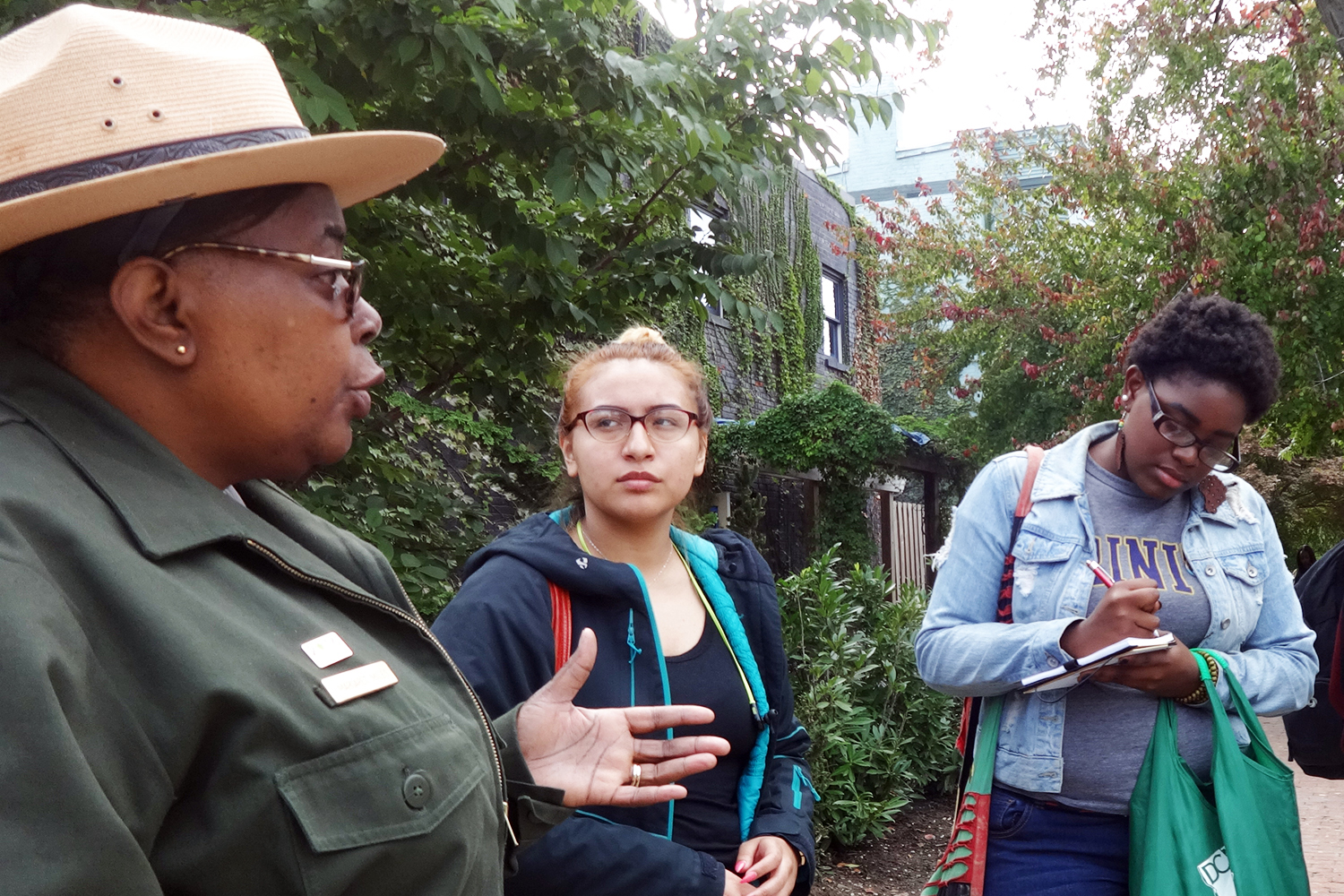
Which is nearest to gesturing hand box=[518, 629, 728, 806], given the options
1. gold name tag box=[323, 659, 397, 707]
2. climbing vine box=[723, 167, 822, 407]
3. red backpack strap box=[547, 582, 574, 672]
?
red backpack strap box=[547, 582, 574, 672]

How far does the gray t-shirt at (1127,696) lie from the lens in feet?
8.19

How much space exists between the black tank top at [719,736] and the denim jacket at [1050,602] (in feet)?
1.91

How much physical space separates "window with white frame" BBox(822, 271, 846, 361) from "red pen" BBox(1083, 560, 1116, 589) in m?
16.7

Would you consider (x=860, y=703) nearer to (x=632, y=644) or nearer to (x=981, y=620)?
(x=981, y=620)

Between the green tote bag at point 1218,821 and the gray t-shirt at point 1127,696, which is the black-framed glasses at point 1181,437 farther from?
the green tote bag at point 1218,821

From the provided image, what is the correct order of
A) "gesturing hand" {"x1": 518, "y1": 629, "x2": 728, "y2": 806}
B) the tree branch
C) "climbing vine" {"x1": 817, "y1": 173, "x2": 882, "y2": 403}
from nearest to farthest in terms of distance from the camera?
"gesturing hand" {"x1": 518, "y1": 629, "x2": 728, "y2": 806}
the tree branch
"climbing vine" {"x1": 817, "y1": 173, "x2": 882, "y2": 403}

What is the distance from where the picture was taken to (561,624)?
2176 millimetres

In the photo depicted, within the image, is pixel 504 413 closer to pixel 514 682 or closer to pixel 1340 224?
pixel 514 682

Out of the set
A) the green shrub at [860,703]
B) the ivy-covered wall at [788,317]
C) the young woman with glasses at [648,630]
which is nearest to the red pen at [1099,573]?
the young woman with glasses at [648,630]

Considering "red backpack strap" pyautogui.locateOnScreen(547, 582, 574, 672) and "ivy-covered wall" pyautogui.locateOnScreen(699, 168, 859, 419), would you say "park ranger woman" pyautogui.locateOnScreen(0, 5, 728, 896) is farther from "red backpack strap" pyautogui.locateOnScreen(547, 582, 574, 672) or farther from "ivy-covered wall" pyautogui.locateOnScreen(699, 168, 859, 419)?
"ivy-covered wall" pyautogui.locateOnScreen(699, 168, 859, 419)

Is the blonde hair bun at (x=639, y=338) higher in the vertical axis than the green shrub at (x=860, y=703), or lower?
higher

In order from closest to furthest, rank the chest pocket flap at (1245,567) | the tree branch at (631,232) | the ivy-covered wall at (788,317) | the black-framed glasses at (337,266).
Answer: the black-framed glasses at (337,266)
the chest pocket flap at (1245,567)
the tree branch at (631,232)
the ivy-covered wall at (788,317)

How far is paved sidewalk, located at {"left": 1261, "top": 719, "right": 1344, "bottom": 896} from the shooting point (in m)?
6.29

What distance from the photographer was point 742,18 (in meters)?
3.96
